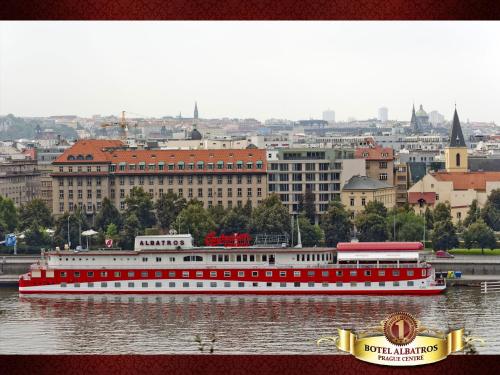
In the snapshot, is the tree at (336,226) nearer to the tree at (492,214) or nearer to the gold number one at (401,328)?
the tree at (492,214)

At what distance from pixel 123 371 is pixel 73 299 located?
24.2ft

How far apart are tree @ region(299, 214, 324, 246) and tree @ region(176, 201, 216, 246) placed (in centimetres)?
130

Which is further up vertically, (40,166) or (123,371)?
(40,166)

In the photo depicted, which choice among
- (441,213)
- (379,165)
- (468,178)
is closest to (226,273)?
(441,213)

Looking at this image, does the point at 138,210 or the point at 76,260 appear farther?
the point at 138,210

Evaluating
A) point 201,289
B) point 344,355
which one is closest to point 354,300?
point 201,289

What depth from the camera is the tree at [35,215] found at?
26484 millimetres

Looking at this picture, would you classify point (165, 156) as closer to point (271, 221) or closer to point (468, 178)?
point (271, 221)

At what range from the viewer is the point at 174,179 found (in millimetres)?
29141

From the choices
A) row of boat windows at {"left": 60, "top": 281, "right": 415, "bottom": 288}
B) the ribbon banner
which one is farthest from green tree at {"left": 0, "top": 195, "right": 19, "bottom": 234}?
the ribbon banner

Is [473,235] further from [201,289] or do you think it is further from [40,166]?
[40,166]

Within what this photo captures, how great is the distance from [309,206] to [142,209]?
3.10 meters

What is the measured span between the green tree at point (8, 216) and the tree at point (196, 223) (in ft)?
9.14

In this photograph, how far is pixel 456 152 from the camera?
113ft
